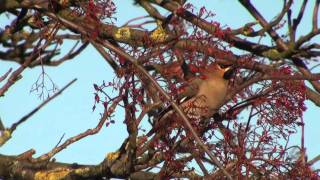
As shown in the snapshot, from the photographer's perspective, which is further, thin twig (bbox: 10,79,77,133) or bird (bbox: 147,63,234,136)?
bird (bbox: 147,63,234,136)

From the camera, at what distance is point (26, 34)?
8.12 meters

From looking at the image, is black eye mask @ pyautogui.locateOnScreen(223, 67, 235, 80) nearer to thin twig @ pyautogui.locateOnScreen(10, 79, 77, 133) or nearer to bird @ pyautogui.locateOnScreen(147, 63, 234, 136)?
bird @ pyautogui.locateOnScreen(147, 63, 234, 136)

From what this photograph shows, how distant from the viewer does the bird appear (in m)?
4.68

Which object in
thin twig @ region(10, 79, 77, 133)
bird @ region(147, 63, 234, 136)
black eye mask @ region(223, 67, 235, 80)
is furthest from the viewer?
black eye mask @ region(223, 67, 235, 80)

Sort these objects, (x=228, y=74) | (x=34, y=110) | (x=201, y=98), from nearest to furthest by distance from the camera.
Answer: (x=34, y=110)
(x=201, y=98)
(x=228, y=74)

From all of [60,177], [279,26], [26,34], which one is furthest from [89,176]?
[26,34]

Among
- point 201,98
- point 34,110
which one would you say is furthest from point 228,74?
point 34,110

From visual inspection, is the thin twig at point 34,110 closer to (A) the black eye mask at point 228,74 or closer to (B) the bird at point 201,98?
(B) the bird at point 201,98

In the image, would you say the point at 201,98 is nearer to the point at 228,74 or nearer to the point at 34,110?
the point at 228,74

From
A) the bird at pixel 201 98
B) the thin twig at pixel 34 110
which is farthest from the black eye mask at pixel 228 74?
the thin twig at pixel 34 110

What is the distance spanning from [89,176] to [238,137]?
114cm

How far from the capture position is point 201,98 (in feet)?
17.1

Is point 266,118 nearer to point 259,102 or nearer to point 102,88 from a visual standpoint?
point 259,102

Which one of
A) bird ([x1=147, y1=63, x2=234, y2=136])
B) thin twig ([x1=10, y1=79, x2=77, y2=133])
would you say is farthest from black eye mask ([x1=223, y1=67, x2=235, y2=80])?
thin twig ([x1=10, y1=79, x2=77, y2=133])
